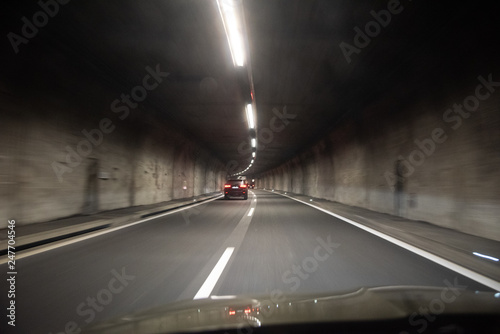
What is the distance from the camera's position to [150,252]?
7.20m

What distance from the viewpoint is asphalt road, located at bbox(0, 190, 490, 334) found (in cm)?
409

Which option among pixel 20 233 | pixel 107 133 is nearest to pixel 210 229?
pixel 20 233

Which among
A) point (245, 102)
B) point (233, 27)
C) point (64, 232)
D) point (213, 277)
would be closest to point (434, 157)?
point (233, 27)

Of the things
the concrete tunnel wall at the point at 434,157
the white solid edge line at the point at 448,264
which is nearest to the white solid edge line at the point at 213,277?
the white solid edge line at the point at 448,264

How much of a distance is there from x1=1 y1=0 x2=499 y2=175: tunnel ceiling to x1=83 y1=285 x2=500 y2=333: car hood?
20.0 ft

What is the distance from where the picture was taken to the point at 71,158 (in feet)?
36.9

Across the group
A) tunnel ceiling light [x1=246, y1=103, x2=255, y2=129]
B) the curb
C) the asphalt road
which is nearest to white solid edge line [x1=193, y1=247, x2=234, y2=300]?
the asphalt road

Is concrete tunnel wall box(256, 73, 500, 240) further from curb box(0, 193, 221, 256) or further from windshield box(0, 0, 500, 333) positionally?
curb box(0, 193, 221, 256)

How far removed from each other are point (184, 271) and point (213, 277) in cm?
67

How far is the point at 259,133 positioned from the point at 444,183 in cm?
1700

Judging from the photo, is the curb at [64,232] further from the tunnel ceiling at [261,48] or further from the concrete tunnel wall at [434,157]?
the concrete tunnel wall at [434,157]

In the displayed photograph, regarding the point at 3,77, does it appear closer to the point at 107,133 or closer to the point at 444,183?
the point at 107,133

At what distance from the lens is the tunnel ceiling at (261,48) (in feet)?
24.8

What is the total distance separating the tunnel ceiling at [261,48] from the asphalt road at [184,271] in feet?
15.9
